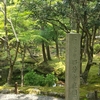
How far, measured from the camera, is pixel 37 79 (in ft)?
39.8

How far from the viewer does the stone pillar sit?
6.42 m

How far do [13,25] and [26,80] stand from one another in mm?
3605

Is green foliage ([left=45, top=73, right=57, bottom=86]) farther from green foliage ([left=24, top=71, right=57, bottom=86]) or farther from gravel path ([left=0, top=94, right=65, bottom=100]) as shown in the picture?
gravel path ([left=0, top=94, right=65, bottom=100])

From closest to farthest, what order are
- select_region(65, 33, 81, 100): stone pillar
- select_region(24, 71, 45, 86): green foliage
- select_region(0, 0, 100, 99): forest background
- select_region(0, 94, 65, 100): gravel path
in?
select_region(65, 33, 81, 100): stone pillar, select_region(0, 0, 100, 99): forest background, select_region(0, 94, 65, 100): gravel path, select_region(24, 71, 45, 86): green foliage

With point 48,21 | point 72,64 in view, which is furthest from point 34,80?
point 72,64

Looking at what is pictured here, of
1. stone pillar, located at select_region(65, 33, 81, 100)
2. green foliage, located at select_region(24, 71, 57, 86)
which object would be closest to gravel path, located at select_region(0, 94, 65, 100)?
green foliage, located at select_region(24, 71, 57, 86)

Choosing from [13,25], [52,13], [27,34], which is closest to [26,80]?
[27,34]

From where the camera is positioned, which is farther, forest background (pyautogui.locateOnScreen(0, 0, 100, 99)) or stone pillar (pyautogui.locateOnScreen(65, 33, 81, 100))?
forest background (pyautogui.locateOnScreen(0, 0, 100, 99))

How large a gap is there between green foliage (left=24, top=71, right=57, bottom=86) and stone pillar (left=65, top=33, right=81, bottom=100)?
5.26 meters

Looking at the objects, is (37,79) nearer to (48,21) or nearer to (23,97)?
(23,97)

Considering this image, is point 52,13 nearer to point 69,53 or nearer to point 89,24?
point 89,24

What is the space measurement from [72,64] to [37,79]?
596cm

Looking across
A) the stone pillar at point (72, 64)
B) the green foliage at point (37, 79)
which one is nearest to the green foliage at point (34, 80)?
the green foliage at point (37, 79)

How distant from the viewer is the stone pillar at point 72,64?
6421mm
